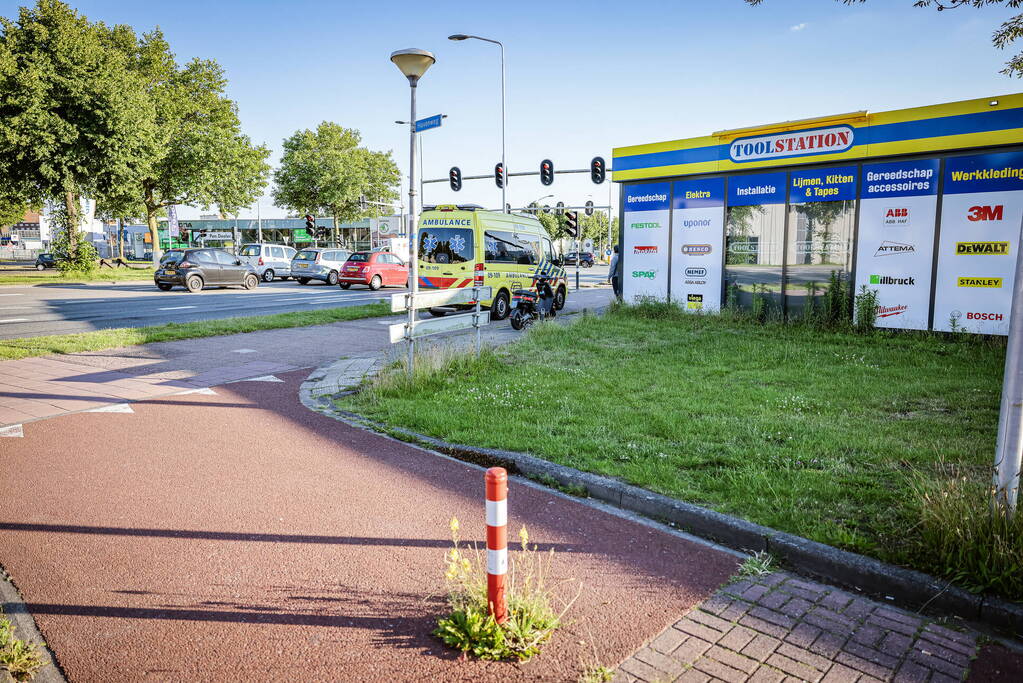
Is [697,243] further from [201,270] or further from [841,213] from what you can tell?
[201,270]

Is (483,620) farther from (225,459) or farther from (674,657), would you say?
(225,459)

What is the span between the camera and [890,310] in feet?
42.0

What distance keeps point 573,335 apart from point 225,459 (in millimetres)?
7709

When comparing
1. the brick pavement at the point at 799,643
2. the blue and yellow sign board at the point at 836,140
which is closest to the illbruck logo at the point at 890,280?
the blue and yellow sign board at the point at 836,140

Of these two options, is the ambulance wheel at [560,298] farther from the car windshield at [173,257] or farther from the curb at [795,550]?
the car windshield at [173,257]

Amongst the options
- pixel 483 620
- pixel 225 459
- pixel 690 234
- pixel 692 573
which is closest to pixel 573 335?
pixel 690 234

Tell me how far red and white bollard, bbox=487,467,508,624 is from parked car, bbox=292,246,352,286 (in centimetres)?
2928

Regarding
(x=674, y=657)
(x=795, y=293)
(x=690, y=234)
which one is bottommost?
(x=674, y=657)

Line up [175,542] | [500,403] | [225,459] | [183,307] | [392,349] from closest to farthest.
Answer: [175,542] → [225,459] → [500,403] → [392,349] → [183,307]

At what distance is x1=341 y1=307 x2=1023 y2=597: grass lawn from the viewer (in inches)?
176

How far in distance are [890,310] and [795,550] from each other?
10751mm

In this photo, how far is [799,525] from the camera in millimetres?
4055

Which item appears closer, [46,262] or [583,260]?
[46,262]

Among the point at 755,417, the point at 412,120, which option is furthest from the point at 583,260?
the point at 755,417
